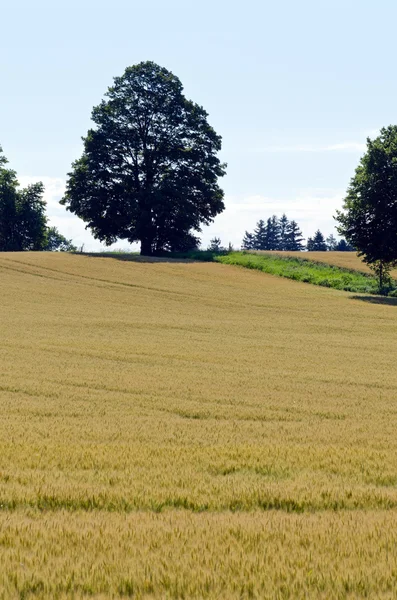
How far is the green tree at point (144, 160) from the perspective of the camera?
68.4 m

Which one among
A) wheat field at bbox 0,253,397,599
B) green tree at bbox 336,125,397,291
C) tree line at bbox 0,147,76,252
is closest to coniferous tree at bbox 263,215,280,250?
tree line at bbox 0,147,76,252

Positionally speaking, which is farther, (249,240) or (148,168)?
(249,240)

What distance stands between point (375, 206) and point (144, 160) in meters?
26.0

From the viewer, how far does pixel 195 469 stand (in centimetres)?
841

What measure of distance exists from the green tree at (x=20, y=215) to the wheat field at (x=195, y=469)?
61.6 metres

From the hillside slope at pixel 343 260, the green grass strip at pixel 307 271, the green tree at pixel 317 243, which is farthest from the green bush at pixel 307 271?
the green tree at pixel 317 243

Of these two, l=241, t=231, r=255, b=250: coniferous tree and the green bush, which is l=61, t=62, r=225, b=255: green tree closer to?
the green bush

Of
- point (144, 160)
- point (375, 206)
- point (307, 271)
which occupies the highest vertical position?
point (144, 160)

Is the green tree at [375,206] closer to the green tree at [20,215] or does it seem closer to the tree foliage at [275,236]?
the green tree at [20,215]

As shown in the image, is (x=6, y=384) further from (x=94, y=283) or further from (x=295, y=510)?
(x=94, y=283)

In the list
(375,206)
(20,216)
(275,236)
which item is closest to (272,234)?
(275,236)

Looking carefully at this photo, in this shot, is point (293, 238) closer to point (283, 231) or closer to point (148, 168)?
point (283, 231)

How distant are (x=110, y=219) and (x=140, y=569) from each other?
64.4 m

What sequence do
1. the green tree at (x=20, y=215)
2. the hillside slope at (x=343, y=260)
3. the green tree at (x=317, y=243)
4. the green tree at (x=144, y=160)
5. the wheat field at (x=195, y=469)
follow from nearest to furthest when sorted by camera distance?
the wheat field at (x=195, y=469)
the hillside slope at (x=343, y=260)
the green tree at (x=144, y=160)
the green tree at (x=20, y=215)
the green tree at (x=317, y=243)
